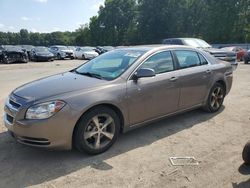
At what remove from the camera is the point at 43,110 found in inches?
158

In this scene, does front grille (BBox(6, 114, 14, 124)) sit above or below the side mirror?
below

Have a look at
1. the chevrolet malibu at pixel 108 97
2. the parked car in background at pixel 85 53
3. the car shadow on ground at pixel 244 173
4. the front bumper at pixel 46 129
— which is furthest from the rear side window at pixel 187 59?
the parked car in background at pixel 85 53

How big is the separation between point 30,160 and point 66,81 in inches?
51.7

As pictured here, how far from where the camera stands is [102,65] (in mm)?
5422

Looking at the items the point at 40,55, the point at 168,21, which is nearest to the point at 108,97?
the point at 40,55

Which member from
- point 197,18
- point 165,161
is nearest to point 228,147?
point 165,161

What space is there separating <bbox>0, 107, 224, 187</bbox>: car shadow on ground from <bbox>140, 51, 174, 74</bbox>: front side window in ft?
3.64

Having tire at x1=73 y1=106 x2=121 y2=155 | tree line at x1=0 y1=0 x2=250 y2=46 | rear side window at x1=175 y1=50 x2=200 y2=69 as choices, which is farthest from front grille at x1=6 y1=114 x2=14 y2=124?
tree line at x1=0 y1=0 x2=250 y2=46

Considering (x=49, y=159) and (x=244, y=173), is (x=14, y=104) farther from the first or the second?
(x=244, y=173)

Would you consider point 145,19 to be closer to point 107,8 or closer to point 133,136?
point 107,8

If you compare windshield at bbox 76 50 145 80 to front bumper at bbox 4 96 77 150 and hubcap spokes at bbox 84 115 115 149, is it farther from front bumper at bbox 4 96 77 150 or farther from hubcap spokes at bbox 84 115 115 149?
front bumper at bbox 4 96 77 150

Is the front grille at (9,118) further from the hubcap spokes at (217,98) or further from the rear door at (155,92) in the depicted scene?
the hubcap spokes at (217,98)

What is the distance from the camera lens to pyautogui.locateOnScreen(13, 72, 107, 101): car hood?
4.24 metres

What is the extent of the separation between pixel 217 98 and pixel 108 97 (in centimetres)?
316
